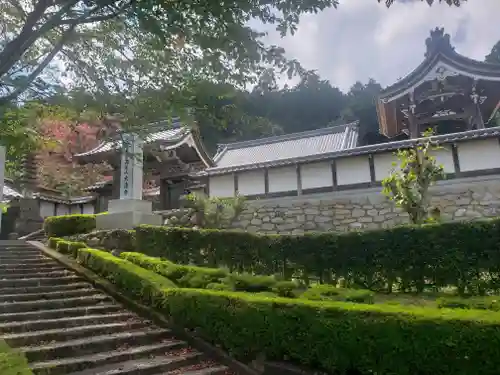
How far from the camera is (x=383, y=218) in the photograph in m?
13.8

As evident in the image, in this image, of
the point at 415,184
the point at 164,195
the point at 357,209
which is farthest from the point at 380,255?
the point at 164,195

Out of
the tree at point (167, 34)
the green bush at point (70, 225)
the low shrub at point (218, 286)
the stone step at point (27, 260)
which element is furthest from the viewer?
the green bush at point (70, 225)

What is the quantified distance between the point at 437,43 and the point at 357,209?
900 cm

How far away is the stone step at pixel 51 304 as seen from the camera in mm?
7345

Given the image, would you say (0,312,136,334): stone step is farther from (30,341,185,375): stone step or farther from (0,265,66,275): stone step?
(0,265,66,275): stone step

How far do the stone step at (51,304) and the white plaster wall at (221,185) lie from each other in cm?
891

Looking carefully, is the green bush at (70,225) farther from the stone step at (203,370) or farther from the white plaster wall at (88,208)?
the white plaster wall at (88,208)

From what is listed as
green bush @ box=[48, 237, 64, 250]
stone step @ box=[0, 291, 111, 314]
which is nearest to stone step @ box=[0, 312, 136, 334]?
stone step @ box=[0, 291, 111, 314]

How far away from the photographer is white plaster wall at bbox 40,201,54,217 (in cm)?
2502

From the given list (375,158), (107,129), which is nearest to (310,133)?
(375,158)

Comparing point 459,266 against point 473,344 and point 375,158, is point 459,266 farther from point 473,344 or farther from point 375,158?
point 375,158

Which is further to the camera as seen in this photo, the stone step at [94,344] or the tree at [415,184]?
the tree at [415,184]

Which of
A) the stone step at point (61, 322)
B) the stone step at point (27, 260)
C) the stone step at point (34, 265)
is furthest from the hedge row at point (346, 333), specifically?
the stone step at point (27, 260)

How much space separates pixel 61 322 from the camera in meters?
6.96
